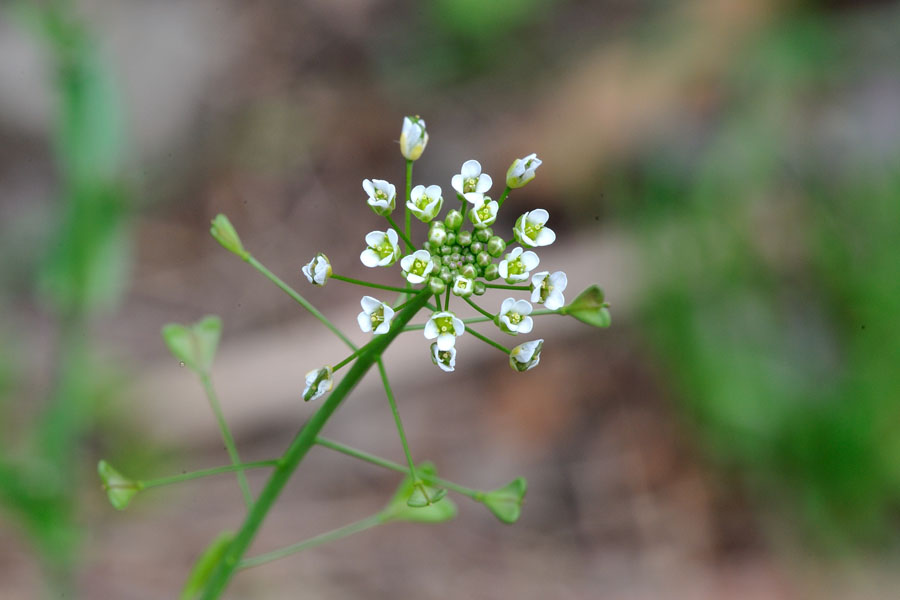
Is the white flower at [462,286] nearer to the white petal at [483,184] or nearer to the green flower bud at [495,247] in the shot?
the green flower bud at [495,247]

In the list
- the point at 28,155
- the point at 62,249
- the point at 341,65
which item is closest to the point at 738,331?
the point at 341,65

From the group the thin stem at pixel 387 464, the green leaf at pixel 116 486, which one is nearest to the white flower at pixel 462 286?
the thin stem at pixel 387 464

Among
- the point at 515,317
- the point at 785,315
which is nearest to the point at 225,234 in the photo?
the point at 515,317

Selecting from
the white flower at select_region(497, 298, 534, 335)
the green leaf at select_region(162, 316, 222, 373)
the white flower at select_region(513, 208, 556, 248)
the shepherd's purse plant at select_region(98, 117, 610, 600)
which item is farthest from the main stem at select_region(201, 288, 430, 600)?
the green leaf at select_region(162, 316, 222, 373)

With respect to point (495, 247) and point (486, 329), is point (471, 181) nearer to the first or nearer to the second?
point (495, 247)

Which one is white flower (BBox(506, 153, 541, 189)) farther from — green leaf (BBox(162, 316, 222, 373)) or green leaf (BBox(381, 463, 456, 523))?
green leaf (BBox(162, 316, 222, 373))

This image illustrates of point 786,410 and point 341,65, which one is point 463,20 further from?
point 786,410
